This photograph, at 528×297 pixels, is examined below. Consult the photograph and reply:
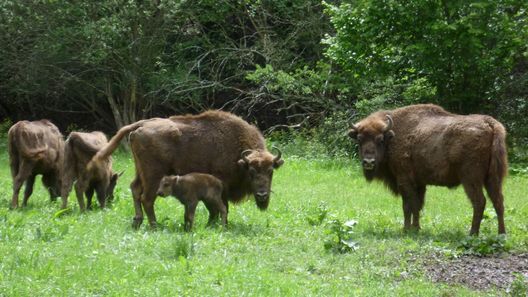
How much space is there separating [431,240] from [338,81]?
12430 mm

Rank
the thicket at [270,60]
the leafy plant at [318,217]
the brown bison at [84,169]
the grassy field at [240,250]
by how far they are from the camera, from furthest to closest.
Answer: the thicket at [270,60]
the brown bison at [84,169]
the leafy plant at [318,217]
the grassy field at [240,250]

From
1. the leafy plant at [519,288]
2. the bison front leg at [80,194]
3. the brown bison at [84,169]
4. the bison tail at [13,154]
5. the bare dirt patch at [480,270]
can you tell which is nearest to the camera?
the leafy plant at [519,288]

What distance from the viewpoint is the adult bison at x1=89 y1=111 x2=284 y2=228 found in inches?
506

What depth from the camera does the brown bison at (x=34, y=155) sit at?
15477mm

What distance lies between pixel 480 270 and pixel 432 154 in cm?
Answer: 302

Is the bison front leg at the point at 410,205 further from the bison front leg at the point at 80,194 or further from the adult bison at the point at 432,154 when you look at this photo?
the bison front leg at the point at 80,194

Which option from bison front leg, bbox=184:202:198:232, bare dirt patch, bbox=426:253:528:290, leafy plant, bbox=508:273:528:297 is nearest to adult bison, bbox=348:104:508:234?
bare dirt patch, bbox=426:253:528:290

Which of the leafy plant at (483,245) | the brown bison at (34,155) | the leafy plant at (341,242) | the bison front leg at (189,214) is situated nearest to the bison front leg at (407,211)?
the leafy plant at (483,245)

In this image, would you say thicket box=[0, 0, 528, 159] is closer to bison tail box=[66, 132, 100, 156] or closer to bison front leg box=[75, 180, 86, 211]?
bison tail box=[66, 132, 100, 156]

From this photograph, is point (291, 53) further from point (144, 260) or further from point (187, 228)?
point (144, 260)

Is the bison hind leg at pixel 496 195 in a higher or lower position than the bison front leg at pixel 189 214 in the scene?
higher

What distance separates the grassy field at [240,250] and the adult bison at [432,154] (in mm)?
633

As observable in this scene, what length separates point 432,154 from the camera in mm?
12664

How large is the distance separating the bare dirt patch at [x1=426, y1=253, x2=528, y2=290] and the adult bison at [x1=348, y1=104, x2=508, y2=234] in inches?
57.2
